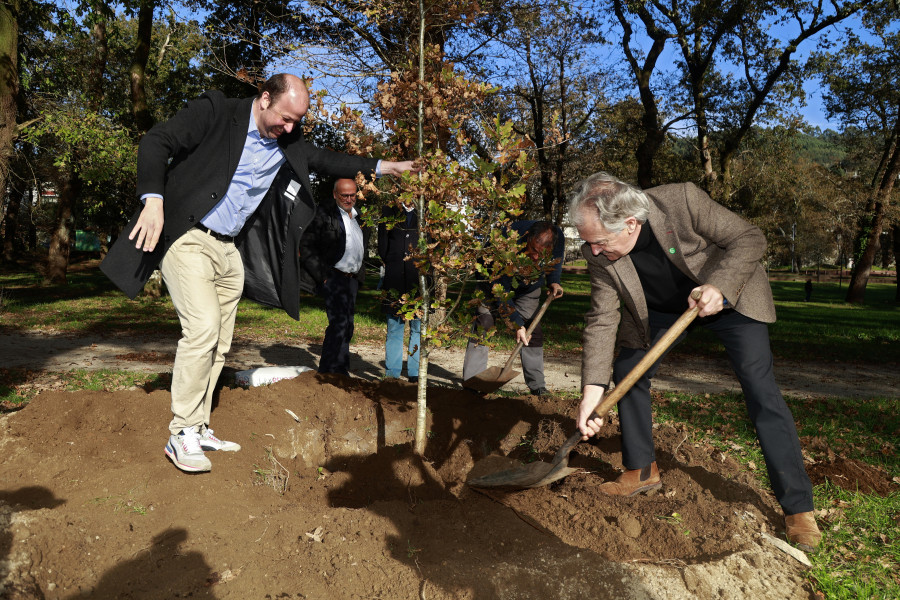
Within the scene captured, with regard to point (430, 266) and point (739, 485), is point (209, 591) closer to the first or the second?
point (430, 266)

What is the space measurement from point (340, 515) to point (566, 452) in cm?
125

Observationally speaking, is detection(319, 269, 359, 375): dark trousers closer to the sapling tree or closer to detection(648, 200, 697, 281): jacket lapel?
the sapling tree

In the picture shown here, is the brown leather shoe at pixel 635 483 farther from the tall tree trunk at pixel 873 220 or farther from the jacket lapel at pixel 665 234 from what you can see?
the tall tree trunk at pixel 873 220

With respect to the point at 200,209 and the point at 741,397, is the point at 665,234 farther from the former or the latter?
the point at 741,397

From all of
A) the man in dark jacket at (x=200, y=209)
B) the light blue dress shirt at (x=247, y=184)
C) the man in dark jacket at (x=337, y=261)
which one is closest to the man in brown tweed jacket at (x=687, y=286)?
the man in dark jacket at (x=200, y=209)

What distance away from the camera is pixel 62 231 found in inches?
754

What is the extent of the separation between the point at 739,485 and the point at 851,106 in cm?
2946

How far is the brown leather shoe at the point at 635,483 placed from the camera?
3420 millimetres

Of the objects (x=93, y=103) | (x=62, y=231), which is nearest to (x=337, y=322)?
(x=93, y=103)

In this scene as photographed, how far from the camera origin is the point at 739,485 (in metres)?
3.56

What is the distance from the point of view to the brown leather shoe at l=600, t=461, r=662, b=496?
3.42 meters

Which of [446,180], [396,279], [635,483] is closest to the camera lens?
[446,180]

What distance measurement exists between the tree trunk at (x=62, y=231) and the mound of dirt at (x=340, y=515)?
1750 cm

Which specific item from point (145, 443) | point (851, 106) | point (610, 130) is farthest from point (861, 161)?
point (145, 443)
